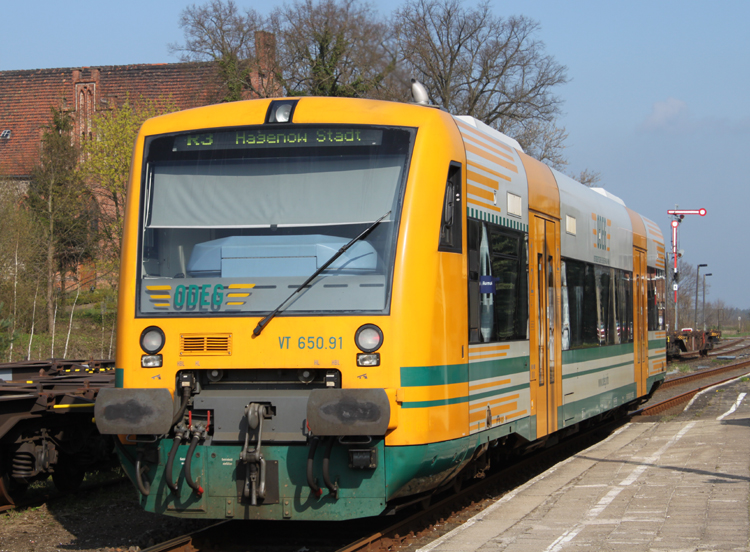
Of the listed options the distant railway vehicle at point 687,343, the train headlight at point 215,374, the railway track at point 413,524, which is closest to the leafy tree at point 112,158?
the railway track at point 413,524

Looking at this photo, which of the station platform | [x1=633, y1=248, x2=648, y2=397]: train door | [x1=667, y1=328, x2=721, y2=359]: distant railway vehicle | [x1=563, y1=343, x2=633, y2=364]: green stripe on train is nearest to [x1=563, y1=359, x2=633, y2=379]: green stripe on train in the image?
[x1=563, y1=343, x2=633, y2=364]: green stripe on train

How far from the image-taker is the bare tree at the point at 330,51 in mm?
33469

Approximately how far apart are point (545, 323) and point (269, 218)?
3.72 m

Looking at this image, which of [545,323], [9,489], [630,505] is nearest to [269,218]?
[545,323]

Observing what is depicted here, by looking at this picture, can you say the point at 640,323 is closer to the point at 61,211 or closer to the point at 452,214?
the point at 452,214

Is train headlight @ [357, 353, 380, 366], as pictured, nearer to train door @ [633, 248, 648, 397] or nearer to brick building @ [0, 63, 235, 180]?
train door @ [633, 248, 648, 397]

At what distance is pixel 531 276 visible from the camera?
845 centimetres

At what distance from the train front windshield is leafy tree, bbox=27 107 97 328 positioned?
67.9 feet

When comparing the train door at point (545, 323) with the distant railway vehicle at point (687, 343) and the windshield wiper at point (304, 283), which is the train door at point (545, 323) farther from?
the distant railway vehicle at point (687, 343)

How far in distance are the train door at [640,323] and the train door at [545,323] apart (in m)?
4.61

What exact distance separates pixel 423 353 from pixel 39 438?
5155 mm

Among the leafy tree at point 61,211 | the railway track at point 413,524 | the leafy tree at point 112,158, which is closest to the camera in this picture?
the railway track at point 413,524

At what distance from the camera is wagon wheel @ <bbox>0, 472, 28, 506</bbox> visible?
28.0ft

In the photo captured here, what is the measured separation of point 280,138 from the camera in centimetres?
648
